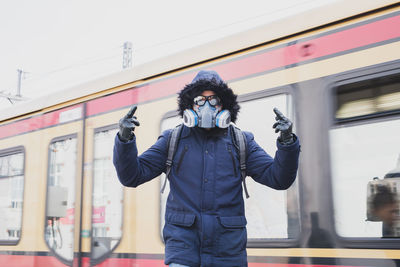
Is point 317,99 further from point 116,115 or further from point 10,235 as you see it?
point 10,235

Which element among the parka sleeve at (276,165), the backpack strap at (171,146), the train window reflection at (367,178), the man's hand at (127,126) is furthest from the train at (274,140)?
the man's hand at (127,126)

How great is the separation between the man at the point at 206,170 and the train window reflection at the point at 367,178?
0.78m

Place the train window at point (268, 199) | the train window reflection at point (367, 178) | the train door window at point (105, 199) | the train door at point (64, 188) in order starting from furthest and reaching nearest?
the train door at point (64, 188) < the train door window at point (105, 199) < the train window at point (268, 199) < the train window reflection at point (367, 178)

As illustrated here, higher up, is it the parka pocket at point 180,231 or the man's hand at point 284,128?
the man's hand at point 284,128

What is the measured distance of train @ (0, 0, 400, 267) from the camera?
9.14 ft

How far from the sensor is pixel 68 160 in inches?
190

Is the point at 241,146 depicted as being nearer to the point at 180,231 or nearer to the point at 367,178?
the point at 180,231

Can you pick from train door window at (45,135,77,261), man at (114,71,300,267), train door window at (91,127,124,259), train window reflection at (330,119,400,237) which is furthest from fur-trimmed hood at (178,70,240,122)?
train door window at (45,135,77,261)

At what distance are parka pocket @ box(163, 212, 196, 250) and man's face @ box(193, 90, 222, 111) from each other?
543mm

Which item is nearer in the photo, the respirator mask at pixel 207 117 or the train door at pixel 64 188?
the respirator mask at pixel 207 117

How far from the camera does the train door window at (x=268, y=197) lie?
310cm

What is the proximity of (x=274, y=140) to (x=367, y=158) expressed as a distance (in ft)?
2.30

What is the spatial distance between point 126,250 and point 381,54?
8.50 ft

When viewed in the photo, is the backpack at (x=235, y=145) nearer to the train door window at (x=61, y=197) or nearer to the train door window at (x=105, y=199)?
the train door window at (x=105, y=199)
